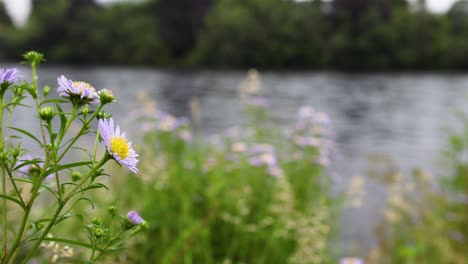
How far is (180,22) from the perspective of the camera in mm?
39125

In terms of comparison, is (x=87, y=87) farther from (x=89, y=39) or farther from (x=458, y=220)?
(x=89, y=39)

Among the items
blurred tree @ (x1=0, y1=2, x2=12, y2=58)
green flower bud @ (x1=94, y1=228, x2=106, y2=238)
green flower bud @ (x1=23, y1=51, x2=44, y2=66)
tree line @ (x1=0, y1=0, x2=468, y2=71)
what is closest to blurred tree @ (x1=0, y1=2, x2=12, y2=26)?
blurred tree @ (x1=0, y1=2, x2=12, y2=58)

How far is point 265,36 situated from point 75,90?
114 feet

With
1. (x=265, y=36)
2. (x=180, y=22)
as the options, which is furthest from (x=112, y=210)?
(x=180, y=22)

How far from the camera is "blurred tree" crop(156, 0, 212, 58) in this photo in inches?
1494

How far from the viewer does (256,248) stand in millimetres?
2736

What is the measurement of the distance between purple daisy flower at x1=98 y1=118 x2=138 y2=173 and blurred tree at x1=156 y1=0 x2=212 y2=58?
123 ft

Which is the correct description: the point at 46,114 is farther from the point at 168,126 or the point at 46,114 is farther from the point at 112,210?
the point at 168,126

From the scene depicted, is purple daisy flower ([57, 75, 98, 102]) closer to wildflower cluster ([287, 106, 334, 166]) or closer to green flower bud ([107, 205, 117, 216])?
green flower bud ([107, 205, 117, 216])

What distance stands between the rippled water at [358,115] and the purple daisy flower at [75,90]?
9.97 feet

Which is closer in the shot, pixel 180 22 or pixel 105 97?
pixel 105 97

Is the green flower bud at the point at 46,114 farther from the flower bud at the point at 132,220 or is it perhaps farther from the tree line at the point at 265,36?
the tree line at the point at 265,36

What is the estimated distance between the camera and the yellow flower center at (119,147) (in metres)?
0.52

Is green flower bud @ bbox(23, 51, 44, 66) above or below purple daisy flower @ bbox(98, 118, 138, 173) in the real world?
above
